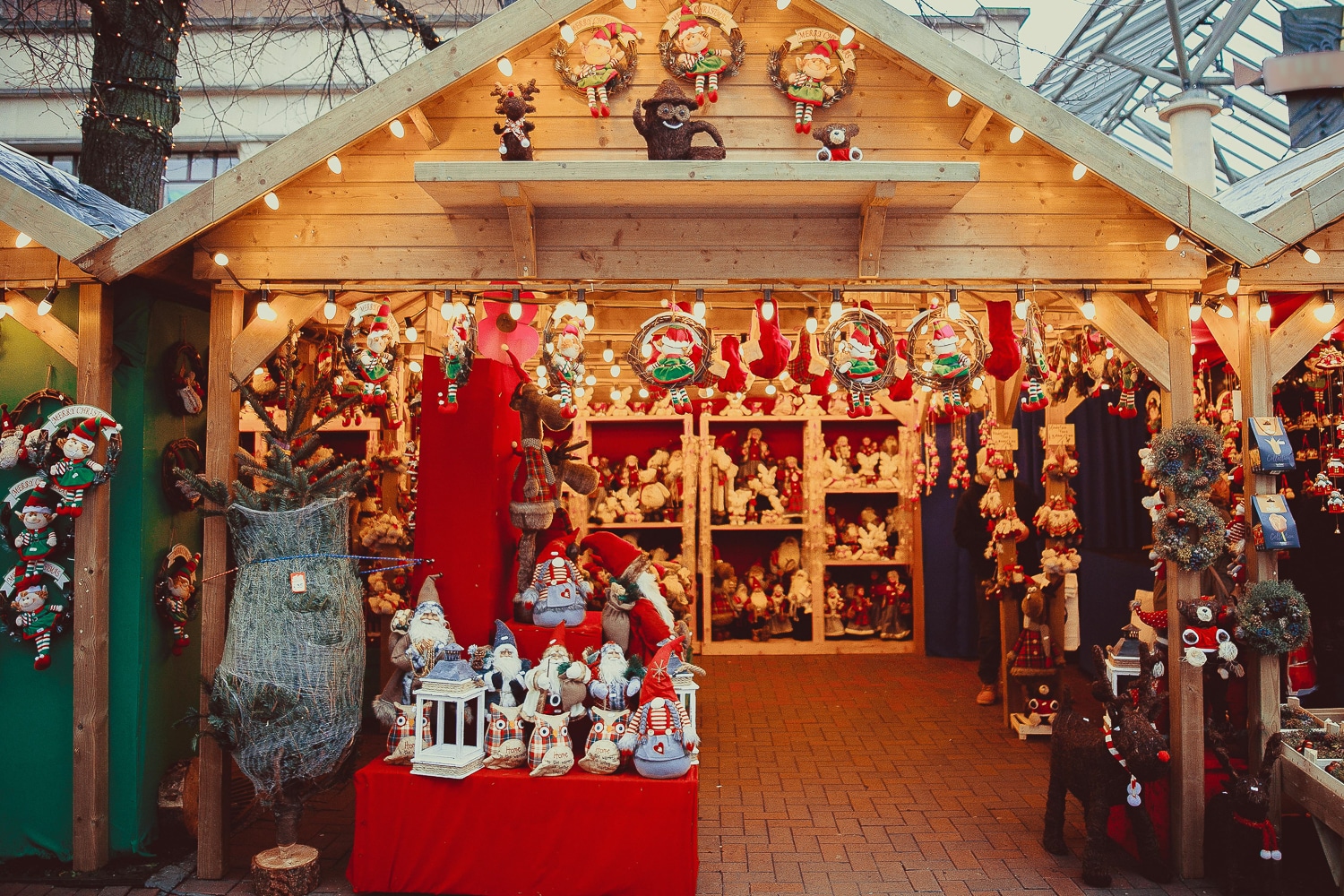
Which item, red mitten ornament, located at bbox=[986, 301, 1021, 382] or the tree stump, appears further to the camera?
red mitten ornament, located at bbox=[986, 301, 1021, 382]

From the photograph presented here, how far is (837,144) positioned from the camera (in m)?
3.76

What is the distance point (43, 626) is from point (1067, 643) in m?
5.79

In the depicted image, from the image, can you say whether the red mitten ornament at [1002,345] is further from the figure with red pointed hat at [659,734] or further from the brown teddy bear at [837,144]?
the figure with red pointed hat at [659,734]

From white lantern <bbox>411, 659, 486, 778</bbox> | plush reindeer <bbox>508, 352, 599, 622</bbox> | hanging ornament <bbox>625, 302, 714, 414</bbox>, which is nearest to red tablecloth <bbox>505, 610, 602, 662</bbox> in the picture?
plush reindeer <bbox>508, 352, 599, 622</bbox>

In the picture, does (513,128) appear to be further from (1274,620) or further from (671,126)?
(1274,620)

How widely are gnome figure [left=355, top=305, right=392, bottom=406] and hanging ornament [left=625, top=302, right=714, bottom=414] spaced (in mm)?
1122

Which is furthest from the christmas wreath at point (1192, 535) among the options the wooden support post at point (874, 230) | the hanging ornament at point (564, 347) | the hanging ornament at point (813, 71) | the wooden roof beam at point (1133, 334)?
the hanging ornament at point (564, 347)

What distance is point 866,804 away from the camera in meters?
4.66

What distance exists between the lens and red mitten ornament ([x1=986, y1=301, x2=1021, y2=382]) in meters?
4.03

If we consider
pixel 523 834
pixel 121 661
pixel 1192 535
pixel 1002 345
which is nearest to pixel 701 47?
pixel 1002 345

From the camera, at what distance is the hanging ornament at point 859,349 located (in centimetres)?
382

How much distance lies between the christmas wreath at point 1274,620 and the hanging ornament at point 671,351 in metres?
2.67

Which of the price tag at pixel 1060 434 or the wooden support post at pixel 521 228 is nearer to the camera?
the wooden support post at pixel 521 228

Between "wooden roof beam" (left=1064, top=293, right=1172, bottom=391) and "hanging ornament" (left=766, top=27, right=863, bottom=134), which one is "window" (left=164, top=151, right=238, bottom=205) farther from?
"wooden roof beam" (left=1064, top=293, right=1172, bottom=391)
